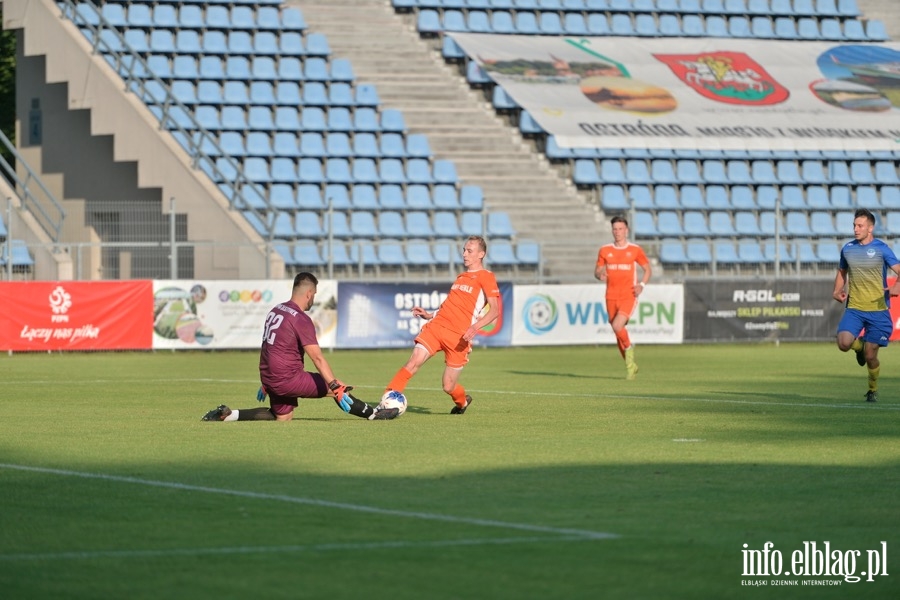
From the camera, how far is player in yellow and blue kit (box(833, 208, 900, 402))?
16828 mm

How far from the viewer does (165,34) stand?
36.8 metres

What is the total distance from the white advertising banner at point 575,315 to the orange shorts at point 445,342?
583 inches

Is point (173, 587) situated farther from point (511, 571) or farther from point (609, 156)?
point (609, 156)

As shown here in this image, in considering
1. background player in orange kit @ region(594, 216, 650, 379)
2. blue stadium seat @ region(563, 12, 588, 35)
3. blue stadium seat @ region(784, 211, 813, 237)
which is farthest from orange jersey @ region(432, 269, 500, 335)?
blue stadium seat @ region(563, 12, 588, 35)

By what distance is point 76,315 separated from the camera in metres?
27.8

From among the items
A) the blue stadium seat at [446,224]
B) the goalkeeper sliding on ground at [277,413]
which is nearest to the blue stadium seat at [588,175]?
the blue stadium seat at [446,224]

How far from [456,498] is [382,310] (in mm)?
20194

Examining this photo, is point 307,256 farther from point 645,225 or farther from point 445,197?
point 645,225

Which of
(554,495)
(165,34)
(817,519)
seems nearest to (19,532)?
(554,495)

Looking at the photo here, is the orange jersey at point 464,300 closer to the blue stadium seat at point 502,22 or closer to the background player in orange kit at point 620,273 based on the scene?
the background player in orange kit at point 620,273

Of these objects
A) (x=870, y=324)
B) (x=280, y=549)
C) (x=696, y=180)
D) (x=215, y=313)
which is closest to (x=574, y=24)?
(x=696, y=180)

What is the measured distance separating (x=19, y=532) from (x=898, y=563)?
14.6 feet

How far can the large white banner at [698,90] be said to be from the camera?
38.0 metres

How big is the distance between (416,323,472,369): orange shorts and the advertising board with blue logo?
13.9 m
